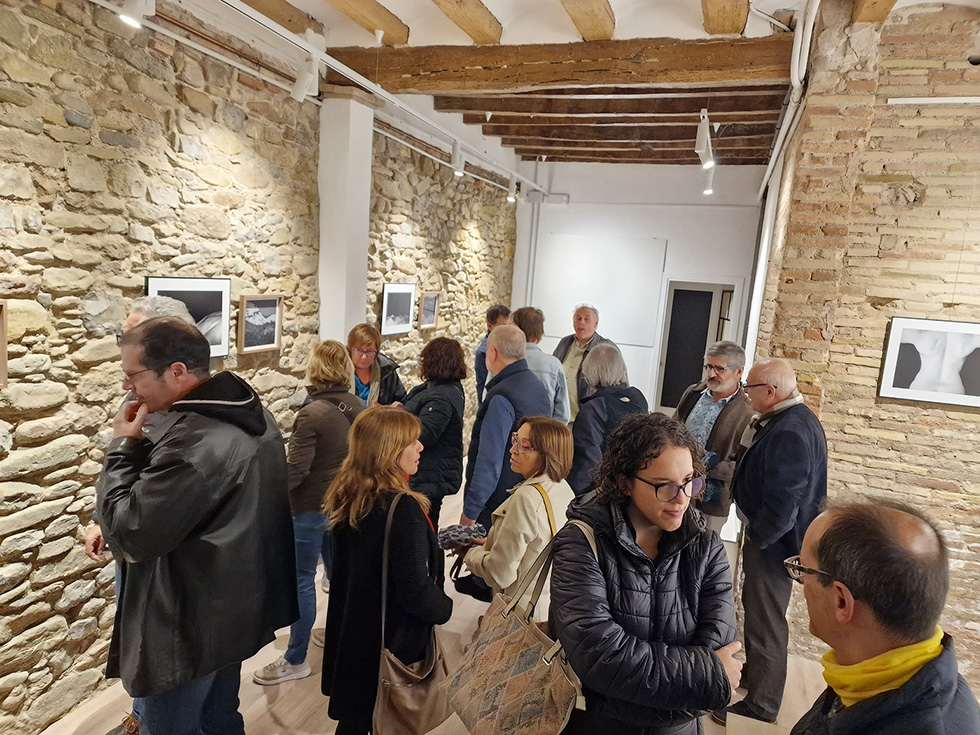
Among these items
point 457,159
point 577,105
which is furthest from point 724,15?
point 457,159

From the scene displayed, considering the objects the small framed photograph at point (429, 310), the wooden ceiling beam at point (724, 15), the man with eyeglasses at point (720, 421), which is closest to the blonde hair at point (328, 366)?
the man with eyeglasses at point (720, 421)

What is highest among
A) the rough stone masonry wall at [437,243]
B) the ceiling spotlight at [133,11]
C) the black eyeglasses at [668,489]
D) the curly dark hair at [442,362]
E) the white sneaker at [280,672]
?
the ceiling spotlight at [133,11]

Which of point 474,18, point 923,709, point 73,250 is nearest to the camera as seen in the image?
point 923,709

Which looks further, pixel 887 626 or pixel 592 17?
pixel 592 17

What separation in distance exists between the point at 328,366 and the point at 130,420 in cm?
120

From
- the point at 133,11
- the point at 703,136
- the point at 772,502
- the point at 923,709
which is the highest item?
the point at 703,136

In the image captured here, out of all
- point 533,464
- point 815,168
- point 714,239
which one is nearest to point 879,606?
point 533,464

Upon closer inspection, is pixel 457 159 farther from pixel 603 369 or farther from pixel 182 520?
pixel 182 520

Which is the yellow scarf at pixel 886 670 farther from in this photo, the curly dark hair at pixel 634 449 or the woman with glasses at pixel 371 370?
the woman with glasses at pixel 371 370

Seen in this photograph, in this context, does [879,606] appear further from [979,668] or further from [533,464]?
[979,668]

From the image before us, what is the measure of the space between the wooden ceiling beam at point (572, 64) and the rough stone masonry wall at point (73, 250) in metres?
1.18

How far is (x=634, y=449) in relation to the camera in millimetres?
1671

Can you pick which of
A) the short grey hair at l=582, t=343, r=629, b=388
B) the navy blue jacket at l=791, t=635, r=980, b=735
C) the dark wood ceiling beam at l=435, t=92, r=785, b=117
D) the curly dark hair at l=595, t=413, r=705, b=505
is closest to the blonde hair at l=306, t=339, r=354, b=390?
the short grey hair at l=582, t=343, r=629, b=388

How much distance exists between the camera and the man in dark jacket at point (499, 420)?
3.16 metres
